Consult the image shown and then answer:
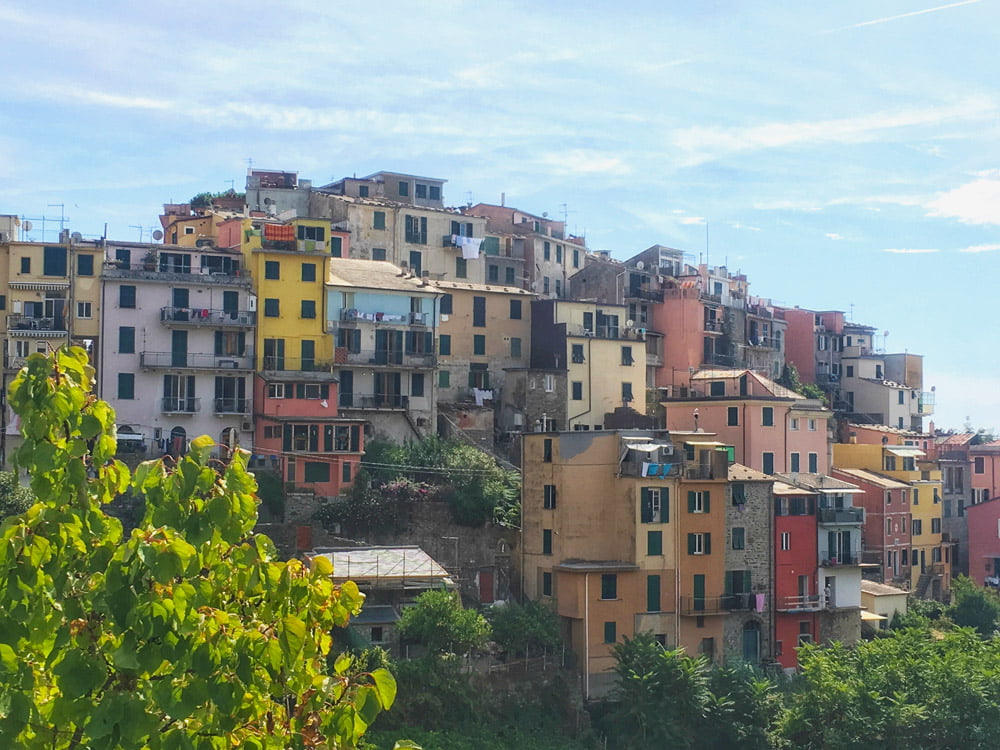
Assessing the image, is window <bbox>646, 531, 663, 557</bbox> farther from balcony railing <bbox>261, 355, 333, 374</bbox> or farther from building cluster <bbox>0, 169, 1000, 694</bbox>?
balcony railing <bbox>261, 355, 333, 374</bbox>

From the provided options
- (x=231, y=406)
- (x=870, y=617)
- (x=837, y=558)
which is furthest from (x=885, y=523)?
(x=231, y=406)

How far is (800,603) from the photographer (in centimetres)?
5253

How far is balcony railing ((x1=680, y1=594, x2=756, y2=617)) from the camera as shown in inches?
1935

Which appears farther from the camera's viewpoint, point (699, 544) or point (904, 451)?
point (904, 451)

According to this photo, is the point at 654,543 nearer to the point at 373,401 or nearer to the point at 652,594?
the point at 652,594

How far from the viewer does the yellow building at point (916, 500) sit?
68562 millimetres

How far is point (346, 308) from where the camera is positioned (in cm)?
5753

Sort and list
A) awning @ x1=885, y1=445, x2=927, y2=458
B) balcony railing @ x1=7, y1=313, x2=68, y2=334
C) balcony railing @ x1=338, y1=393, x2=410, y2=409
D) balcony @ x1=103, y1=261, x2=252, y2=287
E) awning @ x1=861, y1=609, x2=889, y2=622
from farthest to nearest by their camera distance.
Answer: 1. awning @ x1=885, y1=445, x2=927, y2=458
2. awning @ x1=861, y1=609, x2=889, y2=622
3. balcony railing @ x1=338, y1=393, x2=410, y2=409
4. balcony railing @ x1=7, y1=313, x2=68, y2=334
5. balcony @ x1=103, y1=261, x2=252, y2=287

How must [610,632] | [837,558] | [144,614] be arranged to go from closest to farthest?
[144,614] < [610,632] < [837,558]

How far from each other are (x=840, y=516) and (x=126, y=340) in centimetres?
2996

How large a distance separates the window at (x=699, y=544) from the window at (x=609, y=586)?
3550mm

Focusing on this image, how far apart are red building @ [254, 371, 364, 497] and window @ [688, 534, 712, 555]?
1316cm

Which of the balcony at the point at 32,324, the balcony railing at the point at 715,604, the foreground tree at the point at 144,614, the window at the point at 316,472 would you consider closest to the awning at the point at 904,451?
the balcony railing at the point at 715,604

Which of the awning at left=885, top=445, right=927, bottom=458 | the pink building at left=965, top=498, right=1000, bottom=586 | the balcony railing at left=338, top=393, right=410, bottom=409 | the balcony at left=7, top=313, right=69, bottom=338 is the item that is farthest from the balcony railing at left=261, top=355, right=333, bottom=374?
the pink building at left=965, top=498, right=1000, bottom=586
